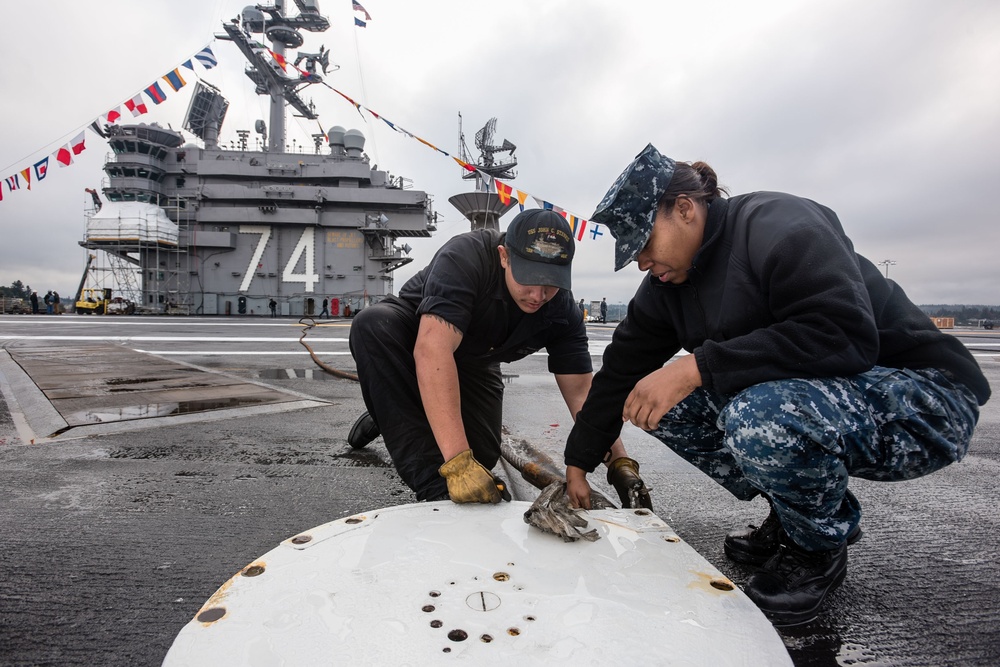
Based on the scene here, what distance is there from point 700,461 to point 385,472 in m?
1.21

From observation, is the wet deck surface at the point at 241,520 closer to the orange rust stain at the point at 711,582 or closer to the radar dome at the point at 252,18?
the orange rust stain at the point at 711,582

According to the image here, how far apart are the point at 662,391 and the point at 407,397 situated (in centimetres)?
90

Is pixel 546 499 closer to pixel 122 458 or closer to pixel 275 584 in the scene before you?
pixel 275 584

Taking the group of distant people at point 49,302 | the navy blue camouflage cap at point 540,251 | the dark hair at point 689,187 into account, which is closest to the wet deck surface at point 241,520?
the navy blue camouflage cap at point 540,251

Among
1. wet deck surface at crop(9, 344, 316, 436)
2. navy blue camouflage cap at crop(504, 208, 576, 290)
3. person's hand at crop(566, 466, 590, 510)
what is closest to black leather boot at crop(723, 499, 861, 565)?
person's hand at crop(566, 466, 590, 510)

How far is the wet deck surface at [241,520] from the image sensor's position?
999mm

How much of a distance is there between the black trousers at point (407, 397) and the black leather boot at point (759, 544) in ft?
2.73

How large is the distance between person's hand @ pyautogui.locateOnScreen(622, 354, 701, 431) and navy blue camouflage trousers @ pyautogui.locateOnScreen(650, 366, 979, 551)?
12 centimetres

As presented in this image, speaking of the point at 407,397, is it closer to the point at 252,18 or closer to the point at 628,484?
the point at 628,484

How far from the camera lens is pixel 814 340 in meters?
1.05

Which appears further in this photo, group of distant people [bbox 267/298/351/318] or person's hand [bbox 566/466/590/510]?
group of distant people [bbox 267/298/351/318]

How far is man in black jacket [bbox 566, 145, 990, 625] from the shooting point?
42.0 inches

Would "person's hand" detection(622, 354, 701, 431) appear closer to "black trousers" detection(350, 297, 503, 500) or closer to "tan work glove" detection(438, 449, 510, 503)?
"tan work glove" detection(438, 449, 510, 503)

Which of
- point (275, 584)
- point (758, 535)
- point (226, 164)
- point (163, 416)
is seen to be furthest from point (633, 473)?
point (226, 164)
